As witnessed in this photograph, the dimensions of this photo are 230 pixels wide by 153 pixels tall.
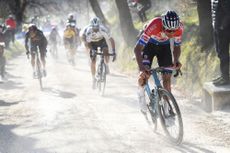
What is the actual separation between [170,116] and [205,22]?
5416mm

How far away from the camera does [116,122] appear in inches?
363

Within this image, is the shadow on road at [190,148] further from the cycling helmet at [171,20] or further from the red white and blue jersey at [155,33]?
the cycling helmet at [171,20]

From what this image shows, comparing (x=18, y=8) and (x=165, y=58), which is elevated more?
(x=18, y=8)

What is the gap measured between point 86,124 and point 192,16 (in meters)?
8.39

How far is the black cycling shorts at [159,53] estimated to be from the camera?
7.98 m

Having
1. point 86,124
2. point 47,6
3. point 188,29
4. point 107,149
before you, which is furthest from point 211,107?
point 47,6

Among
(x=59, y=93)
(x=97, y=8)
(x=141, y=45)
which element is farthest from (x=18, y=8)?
(x=141, y=45)

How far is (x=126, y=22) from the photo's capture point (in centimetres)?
1967

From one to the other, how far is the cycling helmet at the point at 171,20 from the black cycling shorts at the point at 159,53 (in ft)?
2.75

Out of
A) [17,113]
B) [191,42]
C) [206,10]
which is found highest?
[206,10]

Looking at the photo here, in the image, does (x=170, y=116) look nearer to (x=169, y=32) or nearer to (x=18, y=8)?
(x=169, y=32)

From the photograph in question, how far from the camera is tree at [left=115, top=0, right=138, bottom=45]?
770 inches

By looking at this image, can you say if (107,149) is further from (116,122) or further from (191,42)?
(191,42)

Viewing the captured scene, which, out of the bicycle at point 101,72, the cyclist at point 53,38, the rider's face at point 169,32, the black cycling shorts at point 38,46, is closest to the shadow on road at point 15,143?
the rider's face at point 169,32
